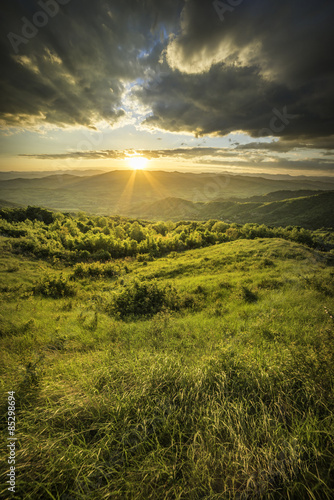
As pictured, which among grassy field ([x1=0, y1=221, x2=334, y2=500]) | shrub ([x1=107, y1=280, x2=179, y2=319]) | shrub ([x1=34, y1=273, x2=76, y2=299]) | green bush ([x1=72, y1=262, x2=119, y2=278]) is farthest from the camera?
green bush ([x1=72, y1=262, x2=119, y2=278])

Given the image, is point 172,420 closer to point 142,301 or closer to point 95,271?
point 142,301

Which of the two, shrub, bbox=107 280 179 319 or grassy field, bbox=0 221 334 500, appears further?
shrub, bbox=107 280 179 319

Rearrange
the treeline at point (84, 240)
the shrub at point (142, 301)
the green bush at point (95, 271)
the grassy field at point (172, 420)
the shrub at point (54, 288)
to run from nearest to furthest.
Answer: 1. the grassy field at point (172, 420)
2. the shrub at point (142, 301)
3. the shrub at point (54, 288)
4. the green bush at point (95, 271)
5. the treeline at point (84, 240)

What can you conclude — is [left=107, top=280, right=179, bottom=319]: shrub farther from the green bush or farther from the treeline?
the treeline

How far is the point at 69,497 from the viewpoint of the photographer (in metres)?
2.36

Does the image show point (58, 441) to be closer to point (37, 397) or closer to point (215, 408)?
point (37, 397)

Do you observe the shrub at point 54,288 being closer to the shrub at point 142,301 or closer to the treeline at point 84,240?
the shrub at point 142,301

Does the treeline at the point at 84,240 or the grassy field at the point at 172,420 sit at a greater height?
the grassy field at the point at 172,420

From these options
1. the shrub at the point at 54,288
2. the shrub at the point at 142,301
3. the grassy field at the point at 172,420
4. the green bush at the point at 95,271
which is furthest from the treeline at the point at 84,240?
the grassy field at the point at 172,420

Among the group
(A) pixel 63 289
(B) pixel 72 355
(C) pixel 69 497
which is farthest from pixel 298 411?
(A) pixel 63 289

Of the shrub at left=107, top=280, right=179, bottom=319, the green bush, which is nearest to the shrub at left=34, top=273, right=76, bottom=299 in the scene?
the green bush

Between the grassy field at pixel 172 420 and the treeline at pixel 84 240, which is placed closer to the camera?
the grassy field at pixel 172 420

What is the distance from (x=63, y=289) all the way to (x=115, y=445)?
43.9 ft

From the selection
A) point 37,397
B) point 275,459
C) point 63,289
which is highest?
point 275,459
